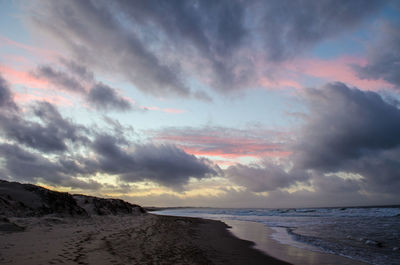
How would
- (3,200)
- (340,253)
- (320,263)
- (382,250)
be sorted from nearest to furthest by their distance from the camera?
(320,263) → (340,253) → (382,250) → (3,200)

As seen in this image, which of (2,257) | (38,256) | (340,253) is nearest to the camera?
(2,257)

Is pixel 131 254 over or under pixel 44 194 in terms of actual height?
under

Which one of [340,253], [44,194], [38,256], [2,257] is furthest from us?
[44,194]

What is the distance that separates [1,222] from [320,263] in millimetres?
16236

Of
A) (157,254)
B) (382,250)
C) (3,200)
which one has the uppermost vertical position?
(3,200)

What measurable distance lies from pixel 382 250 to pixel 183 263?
13.4 m

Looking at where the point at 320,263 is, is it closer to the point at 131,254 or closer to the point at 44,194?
the point at 131,254

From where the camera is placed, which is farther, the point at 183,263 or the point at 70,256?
the point at 183,263

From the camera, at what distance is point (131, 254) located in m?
9.78

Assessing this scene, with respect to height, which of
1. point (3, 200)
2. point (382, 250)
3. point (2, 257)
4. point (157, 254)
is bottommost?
point (382, 250)

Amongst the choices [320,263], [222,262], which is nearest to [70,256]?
[222,262]

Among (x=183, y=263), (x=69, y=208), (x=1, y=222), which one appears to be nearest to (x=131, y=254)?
(x=183, y=263)

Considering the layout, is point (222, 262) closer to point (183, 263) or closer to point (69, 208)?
point (183, 263)

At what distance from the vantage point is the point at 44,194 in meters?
24.6
